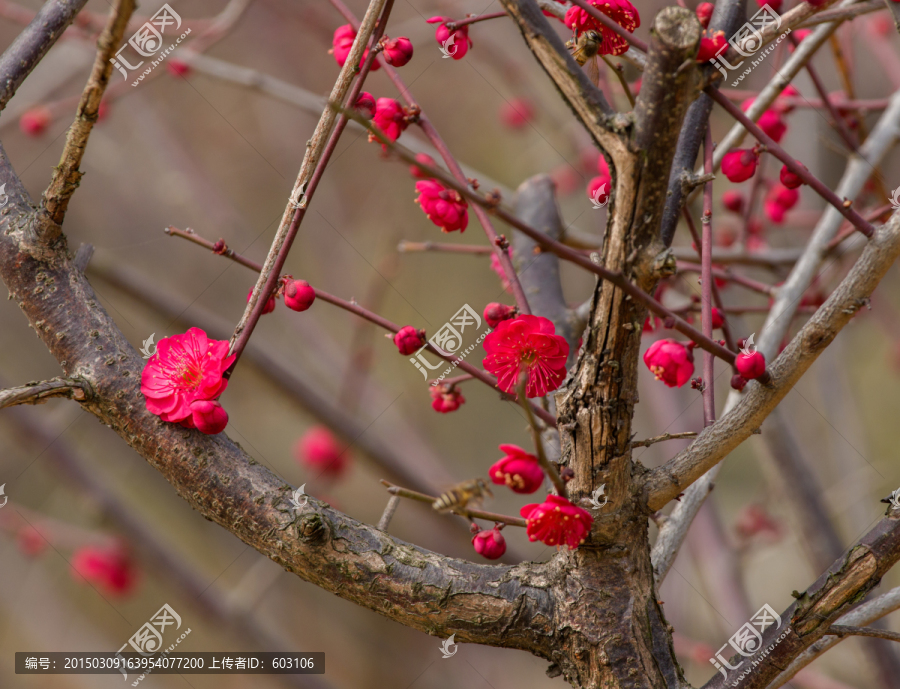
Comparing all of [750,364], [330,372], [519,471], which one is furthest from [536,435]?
[330,372]

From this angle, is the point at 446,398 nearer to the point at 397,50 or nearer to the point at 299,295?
the point at 299,295

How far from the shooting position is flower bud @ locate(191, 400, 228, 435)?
80 centimetres

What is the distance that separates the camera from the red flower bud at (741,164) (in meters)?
0.94

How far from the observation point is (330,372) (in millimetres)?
2916

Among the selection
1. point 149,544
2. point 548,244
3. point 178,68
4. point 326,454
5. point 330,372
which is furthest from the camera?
point 330,372

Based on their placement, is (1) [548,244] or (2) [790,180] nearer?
(1) [548,244]

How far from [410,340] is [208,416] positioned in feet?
0.85

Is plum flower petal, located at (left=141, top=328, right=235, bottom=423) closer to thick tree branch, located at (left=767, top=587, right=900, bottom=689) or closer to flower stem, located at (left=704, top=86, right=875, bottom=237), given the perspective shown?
flower stem, located at (left=704, top=86, right=875, bottom=237)

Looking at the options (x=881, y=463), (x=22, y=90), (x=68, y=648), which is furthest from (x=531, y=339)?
(x=881, y=463)

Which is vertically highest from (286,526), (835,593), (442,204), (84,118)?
(442,204)

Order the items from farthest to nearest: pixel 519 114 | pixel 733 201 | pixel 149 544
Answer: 1. pixel 519 114
2. pixel 149 544
3. pixel 733 201

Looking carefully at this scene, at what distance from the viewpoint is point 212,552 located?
13.7 ft

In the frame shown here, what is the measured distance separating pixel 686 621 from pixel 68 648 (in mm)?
2838

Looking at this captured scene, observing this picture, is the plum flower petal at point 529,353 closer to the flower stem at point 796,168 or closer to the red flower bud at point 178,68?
the flower stem at point 796,168
